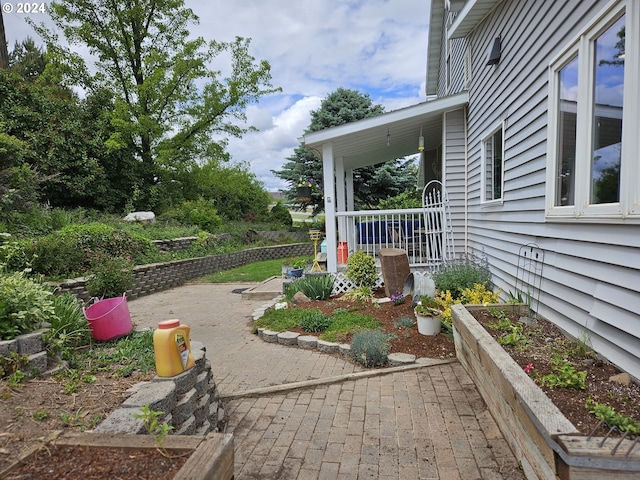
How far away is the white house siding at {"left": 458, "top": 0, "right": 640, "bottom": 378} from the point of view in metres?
2.32

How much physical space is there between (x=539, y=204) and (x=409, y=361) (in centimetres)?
207

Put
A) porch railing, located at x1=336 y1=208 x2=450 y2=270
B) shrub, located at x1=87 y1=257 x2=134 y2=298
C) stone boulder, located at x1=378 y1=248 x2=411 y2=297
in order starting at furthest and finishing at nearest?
porch railing, located at x1=336 y1=208 x2=450 y2=270, shrub, located at x1=87 y1=257 x2=134 y2=298, stone boulder, located at x1=378 y1=248 x2=411 y2=297

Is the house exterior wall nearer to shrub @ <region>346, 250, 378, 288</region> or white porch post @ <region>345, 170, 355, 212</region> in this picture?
shrub @ <region>346, 250, 378, 288</region>

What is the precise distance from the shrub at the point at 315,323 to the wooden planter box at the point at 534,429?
219 cm

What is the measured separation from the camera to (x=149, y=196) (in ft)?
48.5

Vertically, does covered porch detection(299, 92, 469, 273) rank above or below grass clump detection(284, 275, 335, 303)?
above

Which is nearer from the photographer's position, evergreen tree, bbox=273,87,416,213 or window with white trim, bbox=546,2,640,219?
window with white trim, bbox=546,2,640,219

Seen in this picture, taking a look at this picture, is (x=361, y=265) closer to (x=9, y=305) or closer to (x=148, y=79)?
(x=9, y=305)

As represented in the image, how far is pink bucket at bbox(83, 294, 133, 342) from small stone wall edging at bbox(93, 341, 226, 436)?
104cm

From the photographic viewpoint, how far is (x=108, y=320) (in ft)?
11.3

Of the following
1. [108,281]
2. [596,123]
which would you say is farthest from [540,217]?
[108,281]

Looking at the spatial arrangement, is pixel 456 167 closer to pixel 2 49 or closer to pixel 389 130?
pixel 389 130

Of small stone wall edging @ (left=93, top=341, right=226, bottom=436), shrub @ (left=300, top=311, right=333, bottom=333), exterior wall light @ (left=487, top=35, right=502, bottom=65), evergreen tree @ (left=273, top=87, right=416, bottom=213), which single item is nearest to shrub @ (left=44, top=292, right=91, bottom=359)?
small stone wall edging @ (left=93, top=341, right=226, bottom=436)

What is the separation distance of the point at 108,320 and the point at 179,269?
7.33 meters
